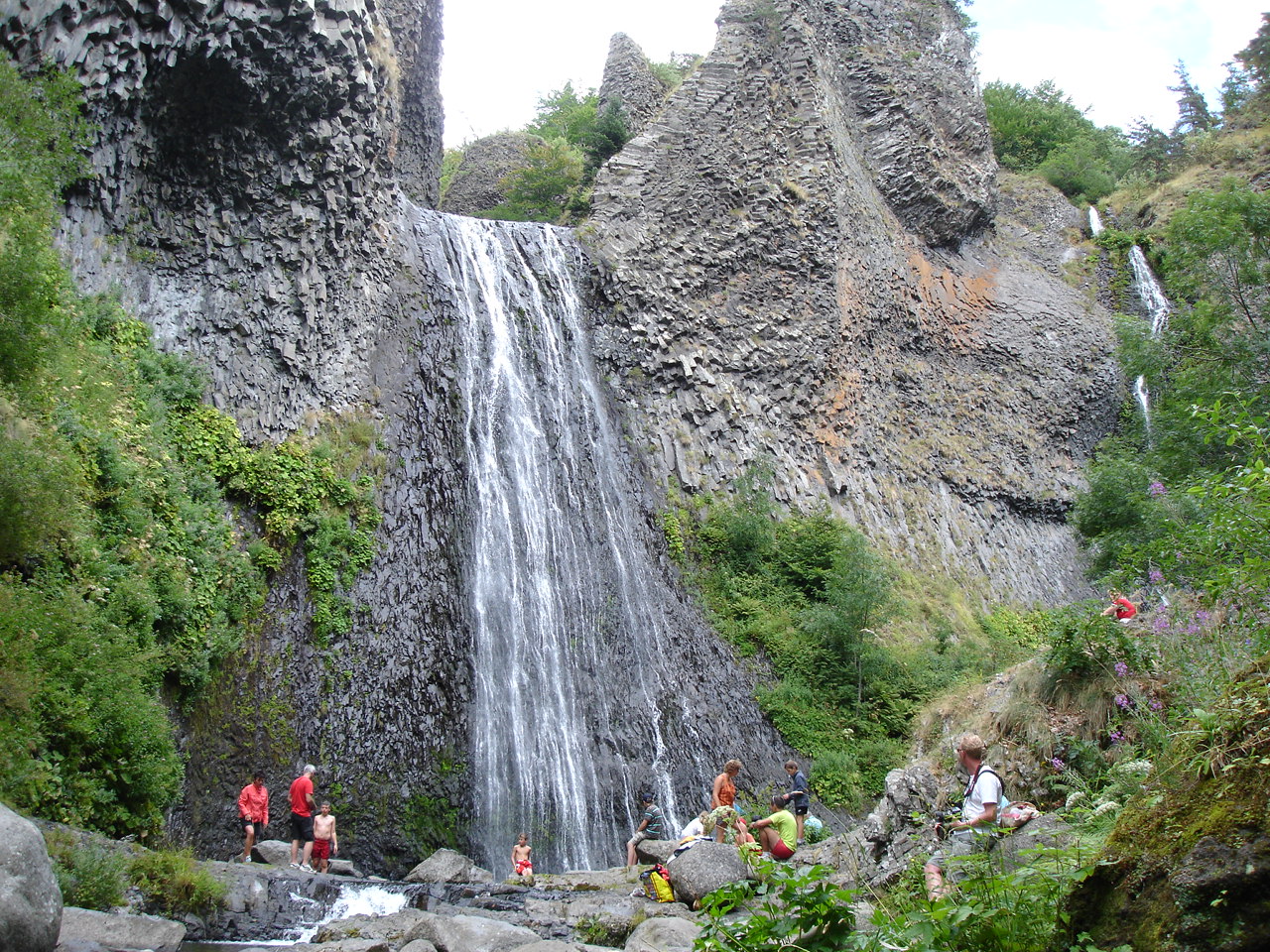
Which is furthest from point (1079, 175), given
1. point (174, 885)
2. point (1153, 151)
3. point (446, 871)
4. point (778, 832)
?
point (174, 885)

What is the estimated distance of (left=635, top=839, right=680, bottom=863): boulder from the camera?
32.5 ft

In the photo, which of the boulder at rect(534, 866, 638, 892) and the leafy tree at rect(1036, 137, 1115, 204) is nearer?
the boulder at rect(534, 866, 638, 892)

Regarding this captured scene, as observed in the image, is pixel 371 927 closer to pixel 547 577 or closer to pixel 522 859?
pixel 522 859

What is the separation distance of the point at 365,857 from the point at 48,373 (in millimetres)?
6583

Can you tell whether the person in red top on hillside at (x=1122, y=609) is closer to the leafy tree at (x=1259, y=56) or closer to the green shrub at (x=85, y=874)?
the green shrub at (x=85, y=874)

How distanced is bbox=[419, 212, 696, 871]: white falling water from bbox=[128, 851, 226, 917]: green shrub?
442cm

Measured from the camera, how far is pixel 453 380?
52.6 ft

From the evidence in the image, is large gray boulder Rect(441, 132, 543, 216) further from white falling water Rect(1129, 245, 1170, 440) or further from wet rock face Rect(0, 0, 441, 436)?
white falling water Rect(1129, 245, 1170, 440)

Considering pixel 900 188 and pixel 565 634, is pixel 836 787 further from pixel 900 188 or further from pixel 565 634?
pixel 900 188

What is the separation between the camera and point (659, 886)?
8.14m

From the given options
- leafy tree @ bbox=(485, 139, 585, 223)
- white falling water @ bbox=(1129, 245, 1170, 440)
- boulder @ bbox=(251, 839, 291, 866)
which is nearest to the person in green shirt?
boulder @ bbox=(251, 839, 291, 866)

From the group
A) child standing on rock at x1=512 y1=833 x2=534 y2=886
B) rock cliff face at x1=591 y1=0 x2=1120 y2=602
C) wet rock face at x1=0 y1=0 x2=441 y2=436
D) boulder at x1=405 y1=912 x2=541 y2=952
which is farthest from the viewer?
rock cliff face at x1=591 y1=0 x2=1120 y2=602

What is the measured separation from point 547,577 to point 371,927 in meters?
7.58

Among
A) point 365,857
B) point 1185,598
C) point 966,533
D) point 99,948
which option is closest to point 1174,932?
point 99,948
